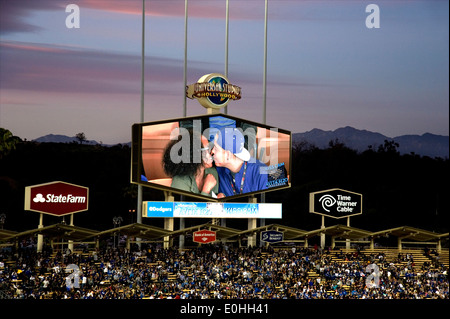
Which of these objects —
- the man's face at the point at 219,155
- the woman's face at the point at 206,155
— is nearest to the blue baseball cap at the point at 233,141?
the man's face at the point at 219,155

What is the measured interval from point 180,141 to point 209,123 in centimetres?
240

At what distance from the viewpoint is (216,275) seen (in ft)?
136

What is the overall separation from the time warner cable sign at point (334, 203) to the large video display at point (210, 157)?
9.33 feet

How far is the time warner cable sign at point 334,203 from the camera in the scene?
49.9m

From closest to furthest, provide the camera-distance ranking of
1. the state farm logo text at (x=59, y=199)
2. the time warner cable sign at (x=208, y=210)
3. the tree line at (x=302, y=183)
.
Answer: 1. the state farm logo text at (x=59, y=199)
2. the time warner cable sign at (x=208, y=210)
3. the tree line at (x=302, y=183)

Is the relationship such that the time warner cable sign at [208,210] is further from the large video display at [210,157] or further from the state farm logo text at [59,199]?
the state farm logo text at [59,199]

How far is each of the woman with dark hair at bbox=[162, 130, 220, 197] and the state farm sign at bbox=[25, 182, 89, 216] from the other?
5.33 meters

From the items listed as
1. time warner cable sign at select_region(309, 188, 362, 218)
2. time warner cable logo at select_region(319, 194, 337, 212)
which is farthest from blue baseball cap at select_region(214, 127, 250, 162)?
time warner cable logo at select_region(319, 194, 337, 212)

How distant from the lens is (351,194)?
51.2 m

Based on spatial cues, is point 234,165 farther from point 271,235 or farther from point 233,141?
point 271,235

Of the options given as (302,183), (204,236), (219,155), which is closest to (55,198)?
(204,236)

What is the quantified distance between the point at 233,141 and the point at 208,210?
4526 millimetres
